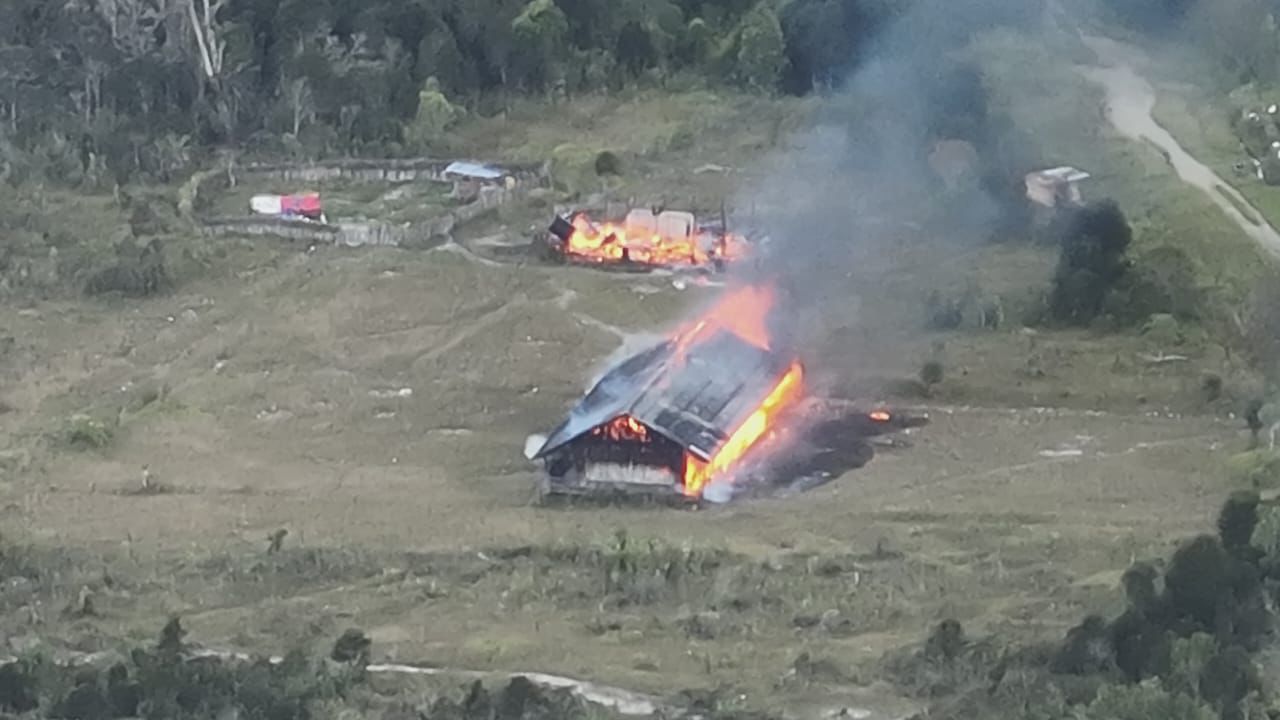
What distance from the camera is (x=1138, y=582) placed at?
25.0 metres

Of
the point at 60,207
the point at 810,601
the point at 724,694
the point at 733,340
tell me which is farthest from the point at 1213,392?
the point at 60,207

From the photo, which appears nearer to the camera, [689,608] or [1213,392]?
[689,608]

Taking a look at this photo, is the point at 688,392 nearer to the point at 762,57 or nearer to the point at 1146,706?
the point at 1146,706

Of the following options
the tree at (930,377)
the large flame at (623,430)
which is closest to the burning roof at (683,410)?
the large flame at (623,430)

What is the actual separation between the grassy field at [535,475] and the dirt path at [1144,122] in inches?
18.4

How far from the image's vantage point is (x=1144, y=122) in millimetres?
46406

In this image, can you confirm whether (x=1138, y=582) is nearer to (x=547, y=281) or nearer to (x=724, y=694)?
(x=724, y=694)

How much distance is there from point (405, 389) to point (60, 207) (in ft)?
39.0

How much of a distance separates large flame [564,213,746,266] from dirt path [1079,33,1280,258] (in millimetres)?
7649

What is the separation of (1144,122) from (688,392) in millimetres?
17745

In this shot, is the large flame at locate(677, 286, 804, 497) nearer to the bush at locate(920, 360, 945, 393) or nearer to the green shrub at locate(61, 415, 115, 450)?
the bush at locate(920, 360, 945, 393)

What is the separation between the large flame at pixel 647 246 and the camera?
39656 millimetres

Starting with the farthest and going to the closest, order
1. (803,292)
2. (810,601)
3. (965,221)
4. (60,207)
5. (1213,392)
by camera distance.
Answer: (60,207) → (965,221) → (803,292) → (1213,392) → (810,601)

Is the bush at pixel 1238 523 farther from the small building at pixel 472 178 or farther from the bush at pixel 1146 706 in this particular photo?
the small building at pixel 472 178
